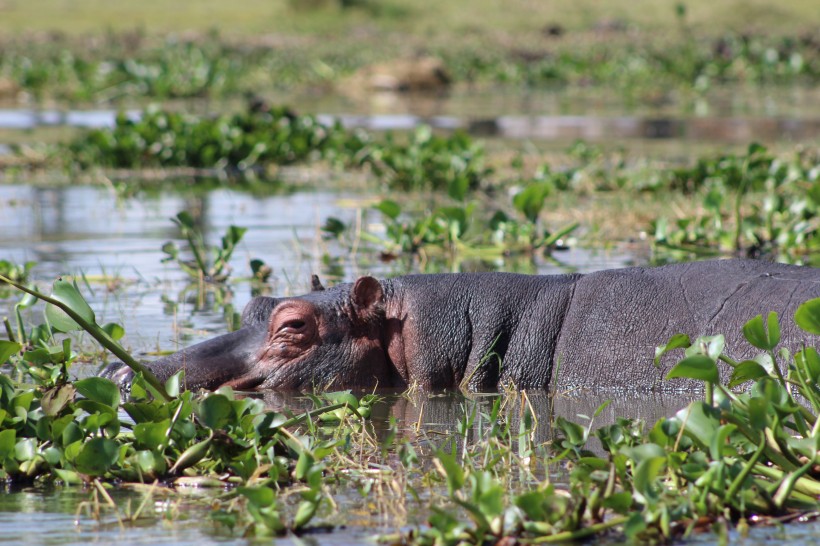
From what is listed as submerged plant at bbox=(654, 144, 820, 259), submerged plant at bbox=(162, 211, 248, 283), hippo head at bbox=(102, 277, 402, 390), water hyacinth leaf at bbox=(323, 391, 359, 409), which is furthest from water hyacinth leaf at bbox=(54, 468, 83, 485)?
submerged plant at bbox=(654, 144, 820, 259)

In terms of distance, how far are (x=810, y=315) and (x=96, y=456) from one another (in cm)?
192

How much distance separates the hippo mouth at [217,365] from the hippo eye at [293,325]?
0.32 ft

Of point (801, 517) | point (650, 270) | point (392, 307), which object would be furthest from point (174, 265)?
point (801, 517)

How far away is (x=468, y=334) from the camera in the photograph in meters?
5.15

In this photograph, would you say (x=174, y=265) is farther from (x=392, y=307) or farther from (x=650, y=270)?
(x=650, y=270)

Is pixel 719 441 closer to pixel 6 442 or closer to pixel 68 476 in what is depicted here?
pixel 68 476

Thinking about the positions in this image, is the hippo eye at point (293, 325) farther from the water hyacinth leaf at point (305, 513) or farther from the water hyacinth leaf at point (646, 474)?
the water hyacinth leaf at point (646, 474)

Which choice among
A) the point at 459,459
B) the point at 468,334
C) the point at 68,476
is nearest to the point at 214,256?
the point at 468,334

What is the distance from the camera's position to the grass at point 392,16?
41625 millimetres

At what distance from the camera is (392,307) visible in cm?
519

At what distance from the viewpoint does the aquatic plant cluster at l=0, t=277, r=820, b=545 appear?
303cm

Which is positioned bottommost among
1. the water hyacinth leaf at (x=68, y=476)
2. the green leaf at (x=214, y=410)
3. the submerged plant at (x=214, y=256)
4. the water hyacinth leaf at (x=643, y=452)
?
the water hyacinth leaf at (x=68, y=476)

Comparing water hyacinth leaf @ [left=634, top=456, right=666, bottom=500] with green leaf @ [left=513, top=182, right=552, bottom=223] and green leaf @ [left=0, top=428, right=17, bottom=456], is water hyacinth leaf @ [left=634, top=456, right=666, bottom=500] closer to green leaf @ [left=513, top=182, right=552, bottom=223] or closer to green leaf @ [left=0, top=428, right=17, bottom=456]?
green leaf @ [left=0, top=428, right=17, bottom=456]

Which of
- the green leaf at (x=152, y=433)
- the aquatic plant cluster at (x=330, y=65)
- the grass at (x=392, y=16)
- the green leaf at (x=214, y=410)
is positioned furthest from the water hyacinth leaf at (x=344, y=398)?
the grass at (x=392, y=16)
